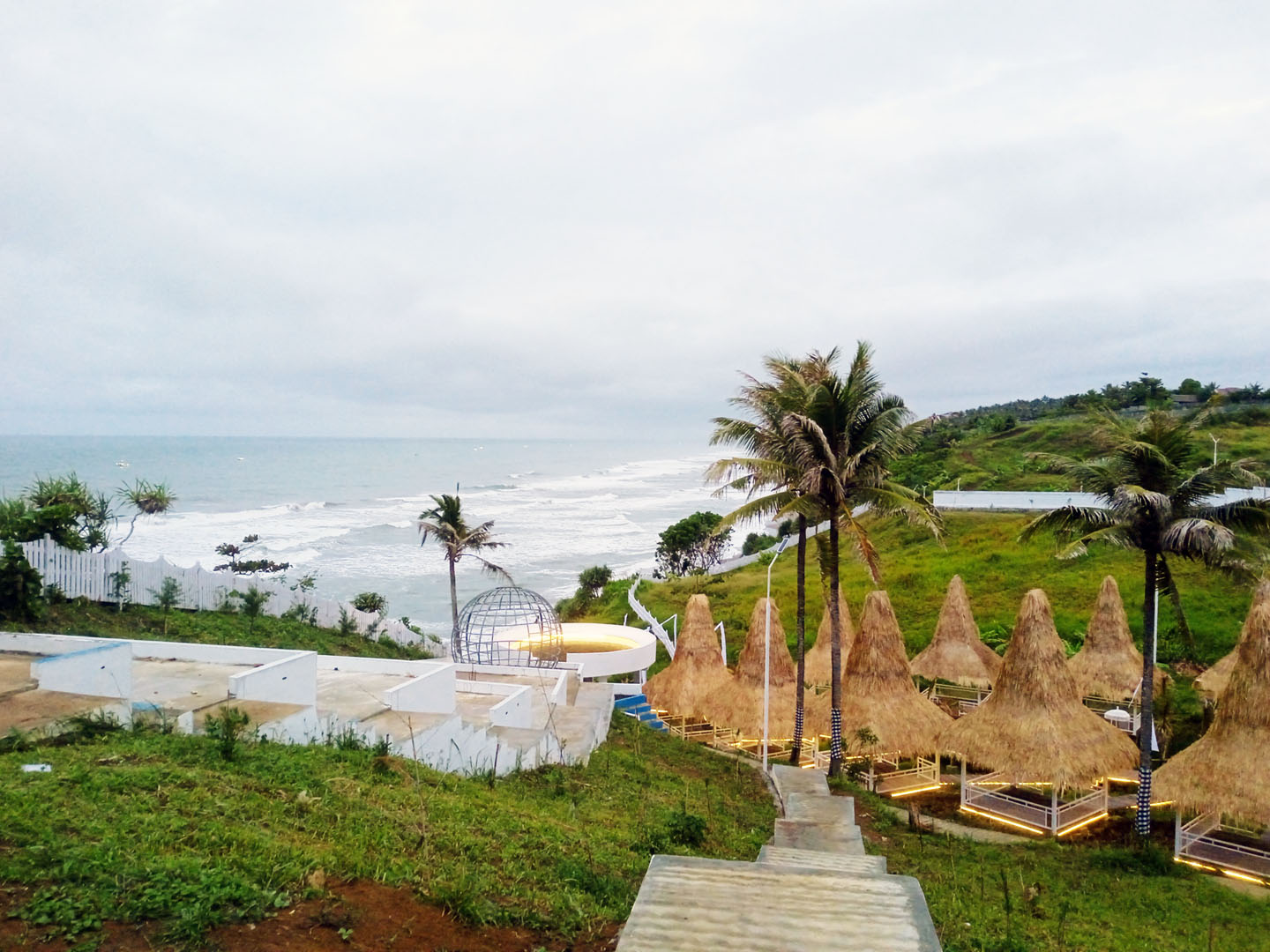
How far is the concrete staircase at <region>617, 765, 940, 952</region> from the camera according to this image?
3756 millimetres

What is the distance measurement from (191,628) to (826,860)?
57.1ft

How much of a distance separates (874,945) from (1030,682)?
14.8m

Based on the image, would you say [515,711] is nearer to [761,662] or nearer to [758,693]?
[758,693]

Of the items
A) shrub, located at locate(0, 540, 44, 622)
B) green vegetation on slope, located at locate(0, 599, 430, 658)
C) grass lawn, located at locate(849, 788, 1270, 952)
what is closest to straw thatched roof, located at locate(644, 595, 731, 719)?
grass lawn, located at locate(849, 788, 1270, 952)

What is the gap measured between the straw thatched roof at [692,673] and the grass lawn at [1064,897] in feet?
25.4

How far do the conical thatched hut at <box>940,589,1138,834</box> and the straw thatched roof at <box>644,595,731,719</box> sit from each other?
24.2 feet

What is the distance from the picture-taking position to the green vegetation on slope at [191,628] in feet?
53.3

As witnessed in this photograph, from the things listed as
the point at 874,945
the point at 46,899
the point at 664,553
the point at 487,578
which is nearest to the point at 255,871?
the point at 46,899

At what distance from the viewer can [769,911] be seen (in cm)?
405

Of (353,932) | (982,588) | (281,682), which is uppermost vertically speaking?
(281,682)

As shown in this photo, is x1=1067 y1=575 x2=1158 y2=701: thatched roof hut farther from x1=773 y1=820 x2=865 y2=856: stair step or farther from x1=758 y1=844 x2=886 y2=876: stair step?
x1=758 y1=844 x2=886 y2=876: stair step

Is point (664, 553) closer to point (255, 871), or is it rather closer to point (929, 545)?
point (929, 545)

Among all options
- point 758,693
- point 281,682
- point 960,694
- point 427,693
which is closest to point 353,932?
point 281,682

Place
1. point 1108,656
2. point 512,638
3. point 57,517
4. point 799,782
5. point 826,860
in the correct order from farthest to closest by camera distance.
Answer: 1. point 512,638
2. point 1108,656
3. point 57,517
4. point 799,782
5. point 826,860
